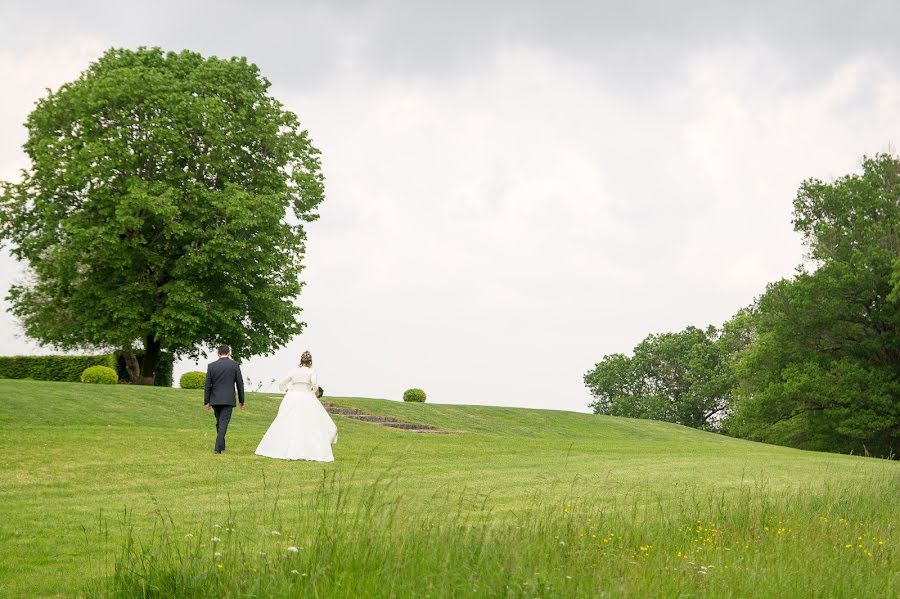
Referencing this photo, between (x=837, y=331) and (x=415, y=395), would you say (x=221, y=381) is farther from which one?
(x=837, y=331)

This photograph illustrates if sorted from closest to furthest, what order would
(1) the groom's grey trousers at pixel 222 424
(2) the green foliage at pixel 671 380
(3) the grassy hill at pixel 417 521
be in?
→ (3) the grassy hill at pixel 417 521
(1) the groom's grey trousers at pixel 222 424
(2) the green foliage at pixel 671 380

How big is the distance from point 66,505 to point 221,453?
22.1 ft

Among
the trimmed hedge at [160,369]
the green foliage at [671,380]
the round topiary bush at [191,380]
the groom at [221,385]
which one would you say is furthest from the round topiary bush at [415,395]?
the green foliage at [671,380]

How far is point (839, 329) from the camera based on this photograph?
141ft

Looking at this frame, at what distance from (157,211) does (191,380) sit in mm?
8149

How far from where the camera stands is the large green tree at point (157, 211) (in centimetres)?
3341

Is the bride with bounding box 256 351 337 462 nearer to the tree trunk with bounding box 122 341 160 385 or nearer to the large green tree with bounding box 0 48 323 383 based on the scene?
the large green tree with bounding box 0 48 323 383

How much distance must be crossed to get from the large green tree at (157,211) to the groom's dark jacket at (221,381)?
1493 centimetres

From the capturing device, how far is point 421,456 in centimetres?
2092

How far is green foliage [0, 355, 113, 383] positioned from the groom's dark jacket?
75.7ft

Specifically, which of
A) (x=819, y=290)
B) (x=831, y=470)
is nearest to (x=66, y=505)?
(x=831, y=470)

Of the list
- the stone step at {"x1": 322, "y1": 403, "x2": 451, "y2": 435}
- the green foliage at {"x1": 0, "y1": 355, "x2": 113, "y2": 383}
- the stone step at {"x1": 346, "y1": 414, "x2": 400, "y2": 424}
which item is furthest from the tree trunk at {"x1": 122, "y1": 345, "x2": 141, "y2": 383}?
the stone step at {"x1": 346, "y1": 414, "x2": 400, "y2": 424}

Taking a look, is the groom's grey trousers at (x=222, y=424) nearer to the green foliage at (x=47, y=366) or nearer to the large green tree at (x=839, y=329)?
the green foliage at (x=47, y=366)

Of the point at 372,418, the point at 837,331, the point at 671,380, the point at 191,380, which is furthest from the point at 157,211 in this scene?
the point at 671,380
